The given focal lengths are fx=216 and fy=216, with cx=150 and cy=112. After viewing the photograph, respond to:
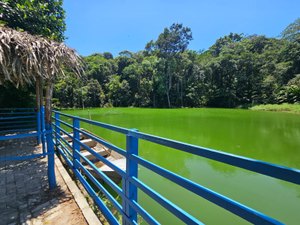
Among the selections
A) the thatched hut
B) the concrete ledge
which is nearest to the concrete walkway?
the concrete ledge

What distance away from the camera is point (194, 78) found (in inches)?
1264

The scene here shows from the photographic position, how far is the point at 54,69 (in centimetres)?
256

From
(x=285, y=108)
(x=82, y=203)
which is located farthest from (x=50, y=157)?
(x=285, y=108)

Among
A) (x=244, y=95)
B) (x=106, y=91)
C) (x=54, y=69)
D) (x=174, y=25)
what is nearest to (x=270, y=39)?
(x=244, y=95)

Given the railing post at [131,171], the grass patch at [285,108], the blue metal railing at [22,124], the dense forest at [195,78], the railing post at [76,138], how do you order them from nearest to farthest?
the railing post at [131,171] → the railing post at [76,138] → the blue metal railing at [22,124] → the grass patch at [285,108] → the dense forest at [195,78]

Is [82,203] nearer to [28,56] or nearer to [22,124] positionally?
[28,56]

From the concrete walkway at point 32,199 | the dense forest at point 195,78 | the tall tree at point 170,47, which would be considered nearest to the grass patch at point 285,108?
the dense forest at point 195,78

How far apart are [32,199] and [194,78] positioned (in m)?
31.2

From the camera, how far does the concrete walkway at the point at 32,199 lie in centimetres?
213

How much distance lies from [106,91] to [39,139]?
32009 millimetres

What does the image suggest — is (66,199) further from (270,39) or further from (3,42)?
(270,39)

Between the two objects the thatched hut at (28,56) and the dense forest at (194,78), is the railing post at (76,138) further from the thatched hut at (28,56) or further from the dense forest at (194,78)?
the dense forest at (194,78)

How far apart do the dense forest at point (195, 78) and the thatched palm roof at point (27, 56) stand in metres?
23.6

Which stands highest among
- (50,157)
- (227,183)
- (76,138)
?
(76,138)
